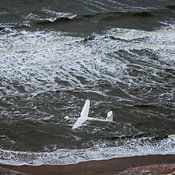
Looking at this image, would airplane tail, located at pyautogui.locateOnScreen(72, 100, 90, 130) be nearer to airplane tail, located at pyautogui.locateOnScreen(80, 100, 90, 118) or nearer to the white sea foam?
airplane tail, located at pyautogui.locateOnScreen(80, 100, 90, 118)

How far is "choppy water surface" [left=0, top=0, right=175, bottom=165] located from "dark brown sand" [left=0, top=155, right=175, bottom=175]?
0.83 ft

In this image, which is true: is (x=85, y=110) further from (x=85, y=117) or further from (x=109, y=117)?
(x=109, y=117)

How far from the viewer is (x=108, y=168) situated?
1105 cm

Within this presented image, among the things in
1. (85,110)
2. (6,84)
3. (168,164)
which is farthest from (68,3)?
(168,164)

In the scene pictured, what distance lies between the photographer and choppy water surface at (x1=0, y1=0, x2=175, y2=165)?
473 inches

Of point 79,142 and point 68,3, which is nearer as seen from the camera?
point 79,142

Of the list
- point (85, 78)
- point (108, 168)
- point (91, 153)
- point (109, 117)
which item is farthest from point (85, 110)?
point (85, 78)

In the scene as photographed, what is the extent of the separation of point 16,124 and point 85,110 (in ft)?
5.60

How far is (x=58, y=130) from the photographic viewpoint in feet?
40.9

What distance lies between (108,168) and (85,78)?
4602 millimetres

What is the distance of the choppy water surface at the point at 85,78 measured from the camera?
39.4 feet

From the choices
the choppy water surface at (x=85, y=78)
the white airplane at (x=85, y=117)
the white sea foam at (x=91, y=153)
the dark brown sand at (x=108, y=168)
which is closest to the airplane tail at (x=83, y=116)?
the white airplane at (x=85, y=117)

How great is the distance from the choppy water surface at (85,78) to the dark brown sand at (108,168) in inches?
10.0

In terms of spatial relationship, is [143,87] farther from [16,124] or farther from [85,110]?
[16,124]
